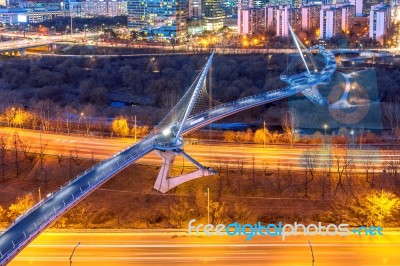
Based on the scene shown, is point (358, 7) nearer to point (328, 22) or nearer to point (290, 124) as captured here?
point (328, 22)

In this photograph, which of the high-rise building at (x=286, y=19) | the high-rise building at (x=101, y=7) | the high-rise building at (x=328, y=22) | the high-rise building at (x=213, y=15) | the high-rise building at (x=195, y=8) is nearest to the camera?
the high-rise building at (x=328, y=22)

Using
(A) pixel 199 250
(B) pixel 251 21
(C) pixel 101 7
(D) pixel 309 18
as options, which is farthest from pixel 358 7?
(A) pixel 199 250

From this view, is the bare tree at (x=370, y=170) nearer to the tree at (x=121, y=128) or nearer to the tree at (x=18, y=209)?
the tree at (x=121, y=128)

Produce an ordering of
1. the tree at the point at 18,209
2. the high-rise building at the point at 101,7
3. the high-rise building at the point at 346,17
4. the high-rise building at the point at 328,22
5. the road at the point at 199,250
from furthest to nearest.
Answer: the high-rise building at the point at 101,7 → the high-rise building at the point at 346,17 → the high-rise building at the point at 328,22 → the tree at the point at 18,209 → the road at the point at 199,250

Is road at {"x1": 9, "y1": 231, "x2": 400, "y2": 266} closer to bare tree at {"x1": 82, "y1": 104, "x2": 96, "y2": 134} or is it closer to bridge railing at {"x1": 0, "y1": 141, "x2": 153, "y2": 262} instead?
bridge railing at {"x1": 0, "y1": 141, "x2": 153, "y2": 262}

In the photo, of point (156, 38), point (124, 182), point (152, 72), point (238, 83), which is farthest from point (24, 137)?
point (156, 38)

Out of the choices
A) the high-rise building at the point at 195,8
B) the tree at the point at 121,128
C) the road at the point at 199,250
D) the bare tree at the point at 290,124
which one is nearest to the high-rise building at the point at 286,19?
the high-rise building at the point at 195,8

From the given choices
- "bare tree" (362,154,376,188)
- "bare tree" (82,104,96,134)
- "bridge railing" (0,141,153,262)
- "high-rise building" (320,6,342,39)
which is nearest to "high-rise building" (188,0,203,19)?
"high-rise building" (320,6,342,39)
